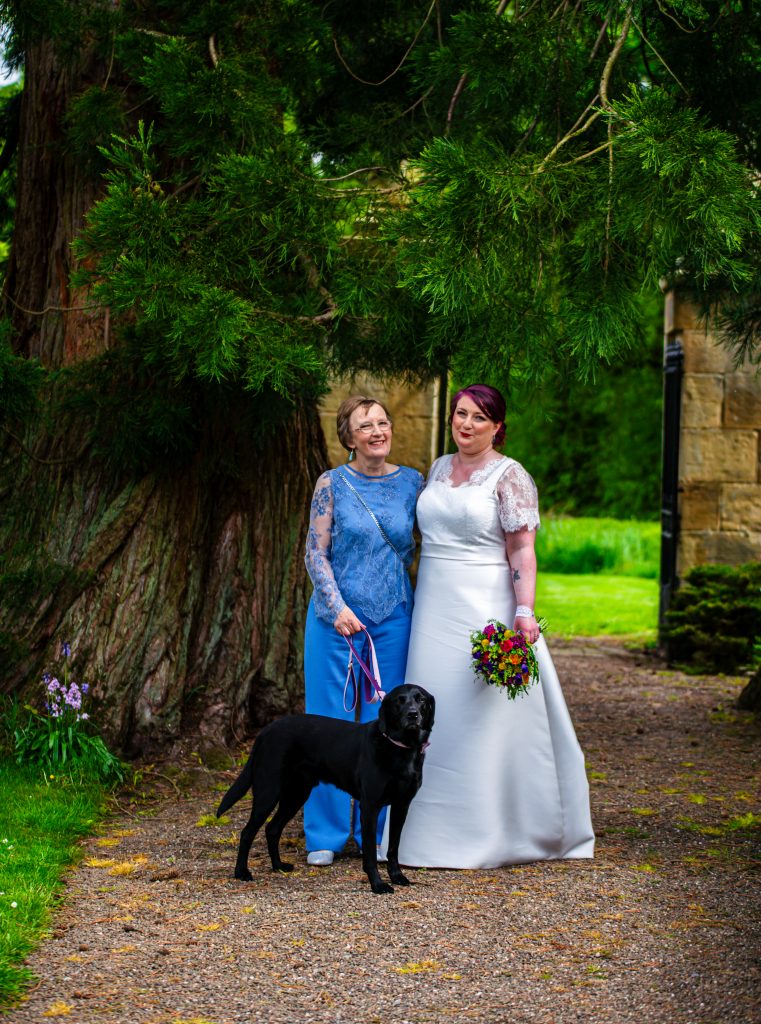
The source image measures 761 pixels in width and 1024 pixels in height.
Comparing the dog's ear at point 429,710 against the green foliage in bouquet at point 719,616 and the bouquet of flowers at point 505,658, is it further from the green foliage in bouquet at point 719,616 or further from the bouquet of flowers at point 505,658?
the green foliage in bouquet at point 719,616

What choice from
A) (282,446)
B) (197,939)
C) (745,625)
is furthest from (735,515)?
(197,939)

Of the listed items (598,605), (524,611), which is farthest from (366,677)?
(598,605)

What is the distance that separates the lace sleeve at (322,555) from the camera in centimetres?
430

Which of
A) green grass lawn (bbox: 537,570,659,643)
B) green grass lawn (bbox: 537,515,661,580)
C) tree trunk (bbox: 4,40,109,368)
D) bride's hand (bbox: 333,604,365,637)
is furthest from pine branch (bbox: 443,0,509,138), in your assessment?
green grass lawn (bbox: 537,515,661,580)

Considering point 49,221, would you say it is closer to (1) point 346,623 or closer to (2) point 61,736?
(2) point 61,736

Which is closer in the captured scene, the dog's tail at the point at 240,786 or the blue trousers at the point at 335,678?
the dog's tail at the point at 240,786

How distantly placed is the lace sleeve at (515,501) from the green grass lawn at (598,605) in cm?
628

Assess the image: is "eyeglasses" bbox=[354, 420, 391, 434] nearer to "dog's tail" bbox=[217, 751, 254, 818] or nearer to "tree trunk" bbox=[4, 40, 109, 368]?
"dog's tail" bbox=[217, 751, 254, 818]

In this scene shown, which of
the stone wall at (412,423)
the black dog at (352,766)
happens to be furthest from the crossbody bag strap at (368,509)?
the stone wall at (412,423)

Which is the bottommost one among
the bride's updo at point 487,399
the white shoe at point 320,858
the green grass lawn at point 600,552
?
the white shoe at point 320,858

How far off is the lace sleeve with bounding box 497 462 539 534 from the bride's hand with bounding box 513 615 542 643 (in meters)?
0.30

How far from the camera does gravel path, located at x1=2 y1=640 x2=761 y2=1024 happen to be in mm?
3059

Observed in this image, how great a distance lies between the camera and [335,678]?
443cm

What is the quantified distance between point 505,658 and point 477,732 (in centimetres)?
39
